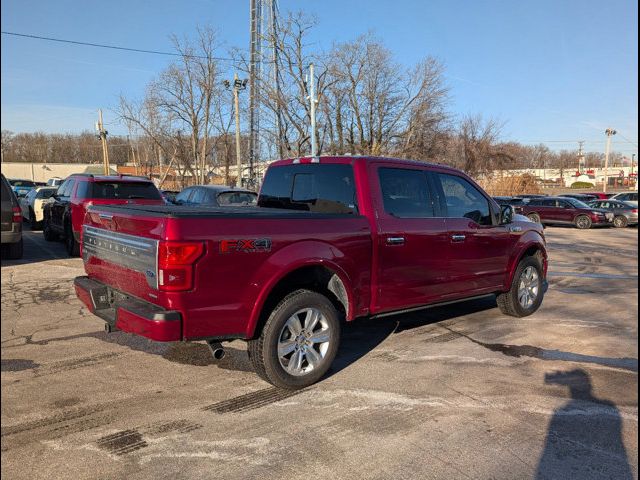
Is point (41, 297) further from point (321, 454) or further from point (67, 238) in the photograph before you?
point (321, 454)

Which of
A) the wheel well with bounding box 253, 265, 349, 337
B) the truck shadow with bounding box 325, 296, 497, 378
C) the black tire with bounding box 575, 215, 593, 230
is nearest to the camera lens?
the wheel well with bounding box 253, 265, 349, 337

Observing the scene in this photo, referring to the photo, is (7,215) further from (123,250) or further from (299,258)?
(299,258)

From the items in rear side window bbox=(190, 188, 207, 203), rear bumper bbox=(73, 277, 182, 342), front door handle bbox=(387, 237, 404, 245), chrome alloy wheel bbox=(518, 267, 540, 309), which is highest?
rear side window bbox=(190, 188, 207, 203)

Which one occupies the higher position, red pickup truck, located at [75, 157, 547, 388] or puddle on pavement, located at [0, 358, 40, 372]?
red pickup truck, located at [75, 157, 547, 388]

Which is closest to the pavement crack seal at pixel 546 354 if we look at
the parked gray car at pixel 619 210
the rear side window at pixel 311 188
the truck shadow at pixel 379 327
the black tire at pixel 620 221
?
the truck shadow at pixel 379 327

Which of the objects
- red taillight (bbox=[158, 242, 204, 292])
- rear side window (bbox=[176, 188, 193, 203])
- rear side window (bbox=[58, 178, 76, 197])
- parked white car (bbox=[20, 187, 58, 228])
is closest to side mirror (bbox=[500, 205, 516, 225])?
red taillight (bbox=[158, 242, 204, 292])

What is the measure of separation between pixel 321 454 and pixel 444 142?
34.6 m

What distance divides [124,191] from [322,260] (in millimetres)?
7310

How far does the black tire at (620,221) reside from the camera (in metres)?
24.2

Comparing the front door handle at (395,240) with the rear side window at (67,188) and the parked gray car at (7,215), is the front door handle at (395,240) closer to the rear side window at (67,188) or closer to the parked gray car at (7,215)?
the parked gray car at (7,215)

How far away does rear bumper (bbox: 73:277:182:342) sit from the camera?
11.2ft

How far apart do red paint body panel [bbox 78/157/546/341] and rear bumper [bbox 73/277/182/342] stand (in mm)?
16

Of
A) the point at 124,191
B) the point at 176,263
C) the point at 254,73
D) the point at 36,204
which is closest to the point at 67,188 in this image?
the point at 124,191

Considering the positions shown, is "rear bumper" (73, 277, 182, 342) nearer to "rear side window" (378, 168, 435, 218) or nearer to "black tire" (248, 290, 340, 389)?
"black tire" (248, 290, 340, 389)
